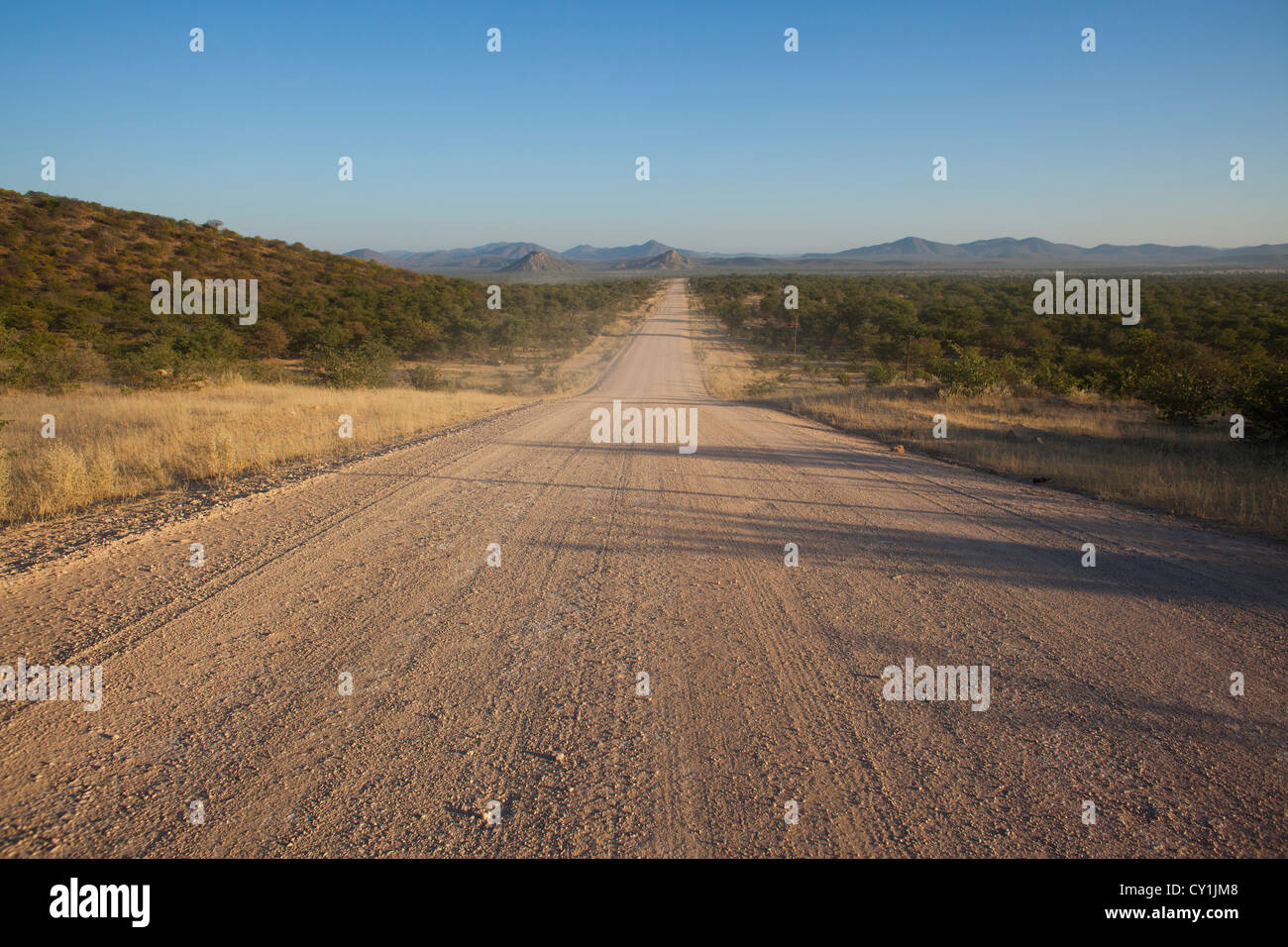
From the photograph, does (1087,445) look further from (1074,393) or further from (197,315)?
(197,315)

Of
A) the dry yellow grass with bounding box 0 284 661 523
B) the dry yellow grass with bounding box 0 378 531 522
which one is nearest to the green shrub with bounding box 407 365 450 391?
the dry yellow grass with bounding box 0 284 661 523

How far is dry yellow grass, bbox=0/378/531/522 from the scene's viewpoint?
6812 mm

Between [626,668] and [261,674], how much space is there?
2021 millimetres

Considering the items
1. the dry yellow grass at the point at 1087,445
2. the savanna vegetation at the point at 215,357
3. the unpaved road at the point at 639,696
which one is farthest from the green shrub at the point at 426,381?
the unpaved road at the point at 639,696

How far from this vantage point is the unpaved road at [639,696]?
254 centimetres

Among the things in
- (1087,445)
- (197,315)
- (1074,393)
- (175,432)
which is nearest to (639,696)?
(175,432)

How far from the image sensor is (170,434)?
964 cm

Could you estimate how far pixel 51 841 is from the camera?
2371mm

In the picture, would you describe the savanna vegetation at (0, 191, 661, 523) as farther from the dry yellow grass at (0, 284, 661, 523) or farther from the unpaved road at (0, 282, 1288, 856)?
the unpaved road at (0, 282, 1288, 856)

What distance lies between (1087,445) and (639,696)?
42.8 feet
